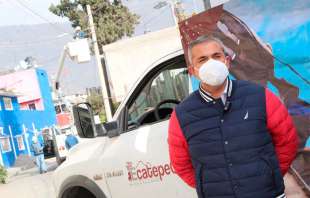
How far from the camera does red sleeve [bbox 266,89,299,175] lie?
9.50 feet

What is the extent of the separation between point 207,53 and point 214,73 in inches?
6.8

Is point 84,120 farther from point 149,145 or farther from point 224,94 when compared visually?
point 224,94

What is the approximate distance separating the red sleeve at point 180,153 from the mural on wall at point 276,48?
2.68 feet

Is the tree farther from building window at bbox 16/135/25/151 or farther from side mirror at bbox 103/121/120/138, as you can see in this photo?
side mirror at bbox 103/121/120/138

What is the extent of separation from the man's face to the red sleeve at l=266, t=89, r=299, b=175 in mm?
313

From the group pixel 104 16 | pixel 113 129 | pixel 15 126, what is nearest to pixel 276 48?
pixel 113 129

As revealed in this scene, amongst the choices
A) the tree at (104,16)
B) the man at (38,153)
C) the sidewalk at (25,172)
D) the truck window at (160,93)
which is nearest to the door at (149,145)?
the truck window at (160,93)

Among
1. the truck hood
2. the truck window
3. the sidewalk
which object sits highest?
the truck window

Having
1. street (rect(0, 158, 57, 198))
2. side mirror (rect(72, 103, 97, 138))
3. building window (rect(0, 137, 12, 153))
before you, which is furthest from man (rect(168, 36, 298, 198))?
building window (rect(0, 137, 12, 153))

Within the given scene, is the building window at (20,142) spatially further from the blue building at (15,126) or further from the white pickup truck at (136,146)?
the white pickup truck at (136,146)

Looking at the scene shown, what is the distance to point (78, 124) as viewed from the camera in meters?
4.88

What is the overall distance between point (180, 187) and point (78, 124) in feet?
3.78

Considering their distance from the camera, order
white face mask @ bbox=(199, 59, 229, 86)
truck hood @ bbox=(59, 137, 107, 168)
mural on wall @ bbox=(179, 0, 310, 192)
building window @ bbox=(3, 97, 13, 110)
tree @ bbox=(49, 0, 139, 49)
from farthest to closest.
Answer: tree @ bbox=(49, 0, 139, 49)
building window @ bbox=(3, 97, 13, 110)
truck hood @ bbox=(59, 137, 107, 168)
mural on wall @ bbox=(179, 0, 310, 192)
white face mask @ bbox=(199, 59, 229, 86)

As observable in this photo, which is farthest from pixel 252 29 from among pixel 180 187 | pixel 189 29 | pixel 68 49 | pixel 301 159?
pixel 68 49
